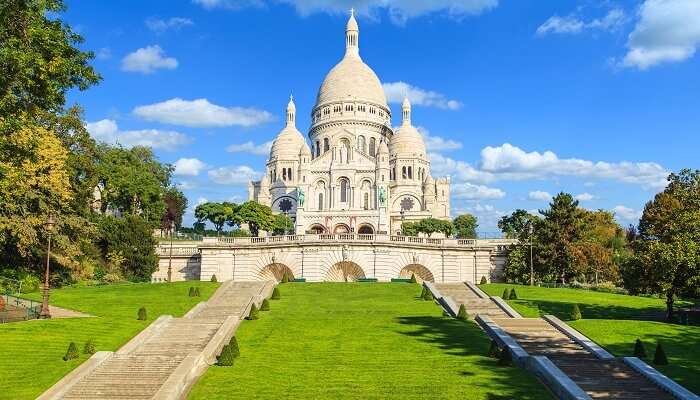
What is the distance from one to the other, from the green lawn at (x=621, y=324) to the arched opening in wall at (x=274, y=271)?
57.0ft

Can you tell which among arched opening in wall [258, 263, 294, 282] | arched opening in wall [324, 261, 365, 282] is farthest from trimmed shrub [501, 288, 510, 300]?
arched opening in wall [258, 263, 294, 282]

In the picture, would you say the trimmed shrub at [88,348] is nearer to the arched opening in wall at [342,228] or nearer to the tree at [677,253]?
the tree at [677,253]

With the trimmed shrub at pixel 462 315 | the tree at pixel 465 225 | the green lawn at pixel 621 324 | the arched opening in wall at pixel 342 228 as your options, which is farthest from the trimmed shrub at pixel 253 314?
the tree at pixel 465 225

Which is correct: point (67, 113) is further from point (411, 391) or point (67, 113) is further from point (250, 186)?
point (250, 186)

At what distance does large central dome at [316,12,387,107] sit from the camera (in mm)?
133000

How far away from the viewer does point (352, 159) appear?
116 metres

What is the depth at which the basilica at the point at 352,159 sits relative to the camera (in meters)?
113

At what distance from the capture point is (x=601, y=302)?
45.8 metres

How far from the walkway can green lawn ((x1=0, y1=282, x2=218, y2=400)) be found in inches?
34.1

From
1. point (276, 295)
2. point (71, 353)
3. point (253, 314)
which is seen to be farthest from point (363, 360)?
point (276, 295)

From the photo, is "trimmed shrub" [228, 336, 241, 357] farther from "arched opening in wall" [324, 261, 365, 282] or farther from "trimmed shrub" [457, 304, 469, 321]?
"arched opening in wall" [324, 261, 365, 282]

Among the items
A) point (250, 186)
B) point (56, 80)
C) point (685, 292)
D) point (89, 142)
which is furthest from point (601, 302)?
point (250, 186)

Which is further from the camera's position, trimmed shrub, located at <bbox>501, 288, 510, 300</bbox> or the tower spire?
the tower spire

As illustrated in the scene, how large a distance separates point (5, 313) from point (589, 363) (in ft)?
90.7
